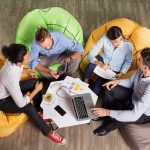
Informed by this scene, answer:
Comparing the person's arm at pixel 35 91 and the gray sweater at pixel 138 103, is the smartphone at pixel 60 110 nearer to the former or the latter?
the person's arm at pixel 35 91

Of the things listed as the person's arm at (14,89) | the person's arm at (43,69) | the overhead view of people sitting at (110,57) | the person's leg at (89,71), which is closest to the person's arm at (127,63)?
the overhead view of people sitting at (110,57)

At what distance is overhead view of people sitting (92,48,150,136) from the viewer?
8.13ft

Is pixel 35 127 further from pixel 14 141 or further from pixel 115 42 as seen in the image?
pixel 115 42

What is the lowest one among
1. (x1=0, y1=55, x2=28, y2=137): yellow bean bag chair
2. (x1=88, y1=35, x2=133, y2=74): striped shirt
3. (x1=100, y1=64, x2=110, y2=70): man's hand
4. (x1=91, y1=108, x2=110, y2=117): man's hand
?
A: (x1=0, y1=55, x2=28, y2=137): yellow bean bag chair

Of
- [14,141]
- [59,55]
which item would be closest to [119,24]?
[59,55]

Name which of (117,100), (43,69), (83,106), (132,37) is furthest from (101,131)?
(132,37)

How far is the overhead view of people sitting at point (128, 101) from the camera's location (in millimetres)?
2477

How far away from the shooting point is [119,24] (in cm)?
338

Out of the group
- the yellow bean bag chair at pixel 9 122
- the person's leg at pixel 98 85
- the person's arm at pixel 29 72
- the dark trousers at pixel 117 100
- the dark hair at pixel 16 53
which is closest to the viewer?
the dark hair at pixel 16 53

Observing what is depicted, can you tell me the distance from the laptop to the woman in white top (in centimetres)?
42

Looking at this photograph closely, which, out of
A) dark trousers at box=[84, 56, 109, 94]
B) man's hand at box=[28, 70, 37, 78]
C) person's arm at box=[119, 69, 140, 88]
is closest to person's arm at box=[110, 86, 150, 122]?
person's arm at box=[119, 69, 140, 88]

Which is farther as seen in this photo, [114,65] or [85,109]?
[114,65]

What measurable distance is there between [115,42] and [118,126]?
2.88 feet

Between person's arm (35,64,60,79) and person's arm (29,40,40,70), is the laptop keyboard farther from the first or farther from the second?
person's arm (29,40,40,70)
